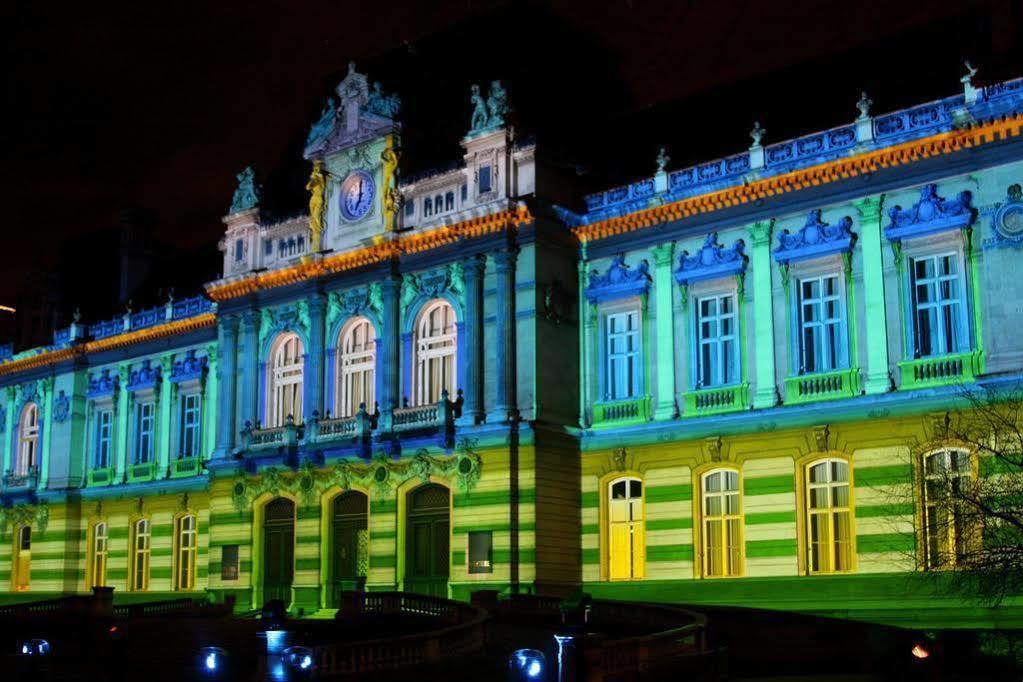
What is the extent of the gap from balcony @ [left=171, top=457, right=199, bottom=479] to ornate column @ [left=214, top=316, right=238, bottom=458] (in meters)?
4.24

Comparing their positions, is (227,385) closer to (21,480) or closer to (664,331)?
(21,480)

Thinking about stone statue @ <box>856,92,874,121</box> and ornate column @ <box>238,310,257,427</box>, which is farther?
ornate column @ <box>238,310,257,427</box>

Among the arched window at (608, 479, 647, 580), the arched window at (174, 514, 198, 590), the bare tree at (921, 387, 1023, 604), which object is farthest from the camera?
the arched window at (174, 514, 198, 590)

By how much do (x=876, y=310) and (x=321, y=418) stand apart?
686 inches

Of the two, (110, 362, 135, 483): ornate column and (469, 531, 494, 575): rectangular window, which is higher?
(110, 362, 135, 483): ornate column

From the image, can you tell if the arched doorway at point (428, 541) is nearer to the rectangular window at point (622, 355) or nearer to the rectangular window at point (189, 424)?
the rectangular window at point (622, 355)

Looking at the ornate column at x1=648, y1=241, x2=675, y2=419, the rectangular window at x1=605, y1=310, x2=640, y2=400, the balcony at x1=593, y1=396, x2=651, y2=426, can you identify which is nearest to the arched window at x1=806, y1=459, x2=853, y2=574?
the ornate column at x1=648, y1=241, x2=675, y2=419

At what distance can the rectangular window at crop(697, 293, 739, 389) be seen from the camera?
35.9m

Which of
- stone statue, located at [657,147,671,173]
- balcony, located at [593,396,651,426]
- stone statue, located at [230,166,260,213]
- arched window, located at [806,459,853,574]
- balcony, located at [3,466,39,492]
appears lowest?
arched window, located at [806,459,853,574]

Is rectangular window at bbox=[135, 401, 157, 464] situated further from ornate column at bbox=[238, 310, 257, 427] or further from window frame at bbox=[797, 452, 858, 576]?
window frame at bbox=[797, 452, 858, 576]

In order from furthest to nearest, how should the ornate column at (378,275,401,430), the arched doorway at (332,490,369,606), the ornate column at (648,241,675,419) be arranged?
the arched doorway at (332,490,369,606) < the ornate column at (378,275,401,430) < the ornate column at (648,241,675,419)

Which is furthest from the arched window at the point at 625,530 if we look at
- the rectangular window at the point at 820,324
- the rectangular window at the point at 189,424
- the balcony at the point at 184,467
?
the rectangular window at the point at 189,424

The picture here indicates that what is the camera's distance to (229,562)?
1750 inches

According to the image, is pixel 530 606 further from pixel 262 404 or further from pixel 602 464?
pixel 262 404
